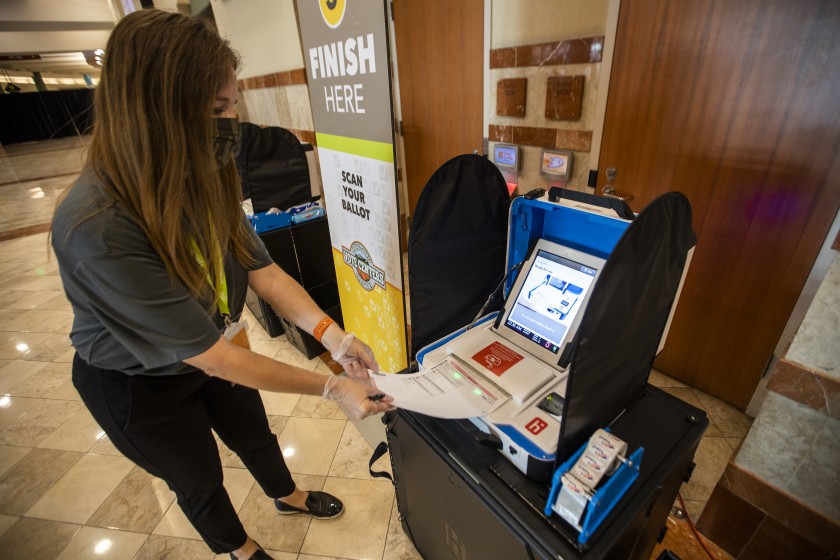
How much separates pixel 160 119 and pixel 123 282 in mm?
319

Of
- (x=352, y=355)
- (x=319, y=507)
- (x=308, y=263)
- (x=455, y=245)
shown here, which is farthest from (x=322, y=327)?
(x=308, y=263)

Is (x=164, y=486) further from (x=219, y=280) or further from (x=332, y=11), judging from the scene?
(x=332, y=11)

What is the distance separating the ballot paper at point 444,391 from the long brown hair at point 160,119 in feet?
1.78

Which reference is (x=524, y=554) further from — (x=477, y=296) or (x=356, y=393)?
(x=477, y=296)

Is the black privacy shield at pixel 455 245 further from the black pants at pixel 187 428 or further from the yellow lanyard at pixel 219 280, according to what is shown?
the black pants at pixel 187 428

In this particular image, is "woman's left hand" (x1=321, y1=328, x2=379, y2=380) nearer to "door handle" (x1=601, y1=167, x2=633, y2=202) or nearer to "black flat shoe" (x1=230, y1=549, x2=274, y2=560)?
"black flat shoe" (x1=230, y1=549, x2=274, y2=560)

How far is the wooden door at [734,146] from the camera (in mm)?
1369

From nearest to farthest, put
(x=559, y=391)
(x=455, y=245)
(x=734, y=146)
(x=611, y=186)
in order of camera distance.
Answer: (x=559, y=391) → (x=455, y=245) → (x=734, y=146) → (x=611, y=186)

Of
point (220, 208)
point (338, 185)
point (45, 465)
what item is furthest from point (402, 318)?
point (45, 465)

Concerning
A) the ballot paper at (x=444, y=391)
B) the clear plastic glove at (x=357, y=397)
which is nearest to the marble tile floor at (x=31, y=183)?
the clear plastic glove at (x=357, y=397)

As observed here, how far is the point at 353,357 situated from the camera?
4.12 feet

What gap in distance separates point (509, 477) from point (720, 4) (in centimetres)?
184

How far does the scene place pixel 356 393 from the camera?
39.1 inches

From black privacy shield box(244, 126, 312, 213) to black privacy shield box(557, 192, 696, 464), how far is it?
7.53 feet
